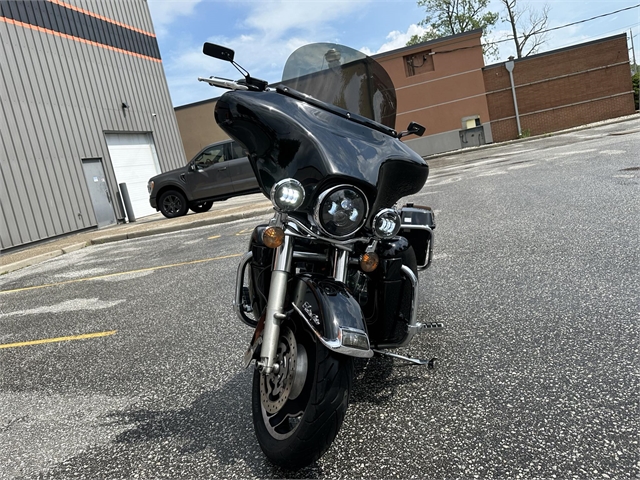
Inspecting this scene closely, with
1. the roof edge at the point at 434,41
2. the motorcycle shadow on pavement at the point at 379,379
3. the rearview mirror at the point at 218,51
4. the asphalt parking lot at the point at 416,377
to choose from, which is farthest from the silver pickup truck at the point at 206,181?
the roof edge at the point at 434,41

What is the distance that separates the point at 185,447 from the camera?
7.85ft

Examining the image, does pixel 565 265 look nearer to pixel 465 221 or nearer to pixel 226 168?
pixel 465 221

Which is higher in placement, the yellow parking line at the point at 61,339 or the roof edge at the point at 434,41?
the roof edge at the point at 434,41

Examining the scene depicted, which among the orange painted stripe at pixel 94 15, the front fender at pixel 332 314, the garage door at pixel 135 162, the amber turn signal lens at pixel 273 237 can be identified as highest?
the orange painted stripe at pixel 94 15

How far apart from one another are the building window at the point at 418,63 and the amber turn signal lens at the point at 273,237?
2866 centimetres

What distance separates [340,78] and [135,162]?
17122 millimetres

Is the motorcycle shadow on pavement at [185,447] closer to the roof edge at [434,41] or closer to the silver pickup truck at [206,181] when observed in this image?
the silver pickup truck at [206,181]

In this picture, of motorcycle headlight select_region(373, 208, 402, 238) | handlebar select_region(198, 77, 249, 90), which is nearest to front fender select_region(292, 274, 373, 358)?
motorcycle headlight select_region(373, 208, 402, 238)

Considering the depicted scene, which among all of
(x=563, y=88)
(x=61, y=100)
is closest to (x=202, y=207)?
(x=61, y=100)

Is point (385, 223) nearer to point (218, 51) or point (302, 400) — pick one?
point (302, 400)

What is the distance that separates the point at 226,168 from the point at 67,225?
5.22 metres

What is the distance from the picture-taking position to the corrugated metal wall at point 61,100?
1303cm

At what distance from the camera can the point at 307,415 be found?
1891mm

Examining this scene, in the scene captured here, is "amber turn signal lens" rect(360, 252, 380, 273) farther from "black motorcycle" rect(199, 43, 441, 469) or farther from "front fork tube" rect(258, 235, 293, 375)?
"front fork tube" rect(258, 235, 293, 375)
